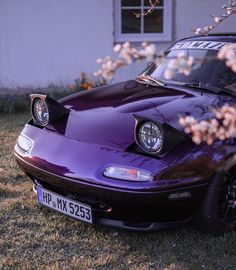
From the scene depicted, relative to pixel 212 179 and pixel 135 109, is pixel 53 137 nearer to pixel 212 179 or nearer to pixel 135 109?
pixel 135 109

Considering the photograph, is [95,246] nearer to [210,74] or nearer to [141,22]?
[210,74]

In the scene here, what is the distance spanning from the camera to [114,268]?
136 inches

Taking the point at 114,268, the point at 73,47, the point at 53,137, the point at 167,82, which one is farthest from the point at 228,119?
the point at 73,47

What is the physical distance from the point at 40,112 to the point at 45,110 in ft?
0.21

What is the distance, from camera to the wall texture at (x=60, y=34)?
30.2ft

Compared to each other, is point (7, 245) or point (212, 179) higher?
point (212, 179)

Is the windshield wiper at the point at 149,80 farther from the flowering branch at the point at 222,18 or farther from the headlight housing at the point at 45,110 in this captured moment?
the headlight housing at the point at 45,110

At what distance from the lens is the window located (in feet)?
30.9

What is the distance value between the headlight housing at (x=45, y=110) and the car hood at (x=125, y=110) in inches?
2.6

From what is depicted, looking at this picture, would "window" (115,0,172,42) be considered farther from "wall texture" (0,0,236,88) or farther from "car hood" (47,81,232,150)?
"car hood" (47,81,232,150)

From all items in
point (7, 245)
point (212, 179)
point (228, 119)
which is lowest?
point (7, 245)

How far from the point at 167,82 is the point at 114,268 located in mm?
1775

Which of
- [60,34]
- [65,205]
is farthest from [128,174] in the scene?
[60,34]

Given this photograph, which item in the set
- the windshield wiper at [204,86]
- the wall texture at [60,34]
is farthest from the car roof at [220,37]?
the wall texture at [60,34]
